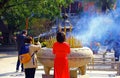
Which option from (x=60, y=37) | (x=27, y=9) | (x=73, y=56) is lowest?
(x=73, y=56)

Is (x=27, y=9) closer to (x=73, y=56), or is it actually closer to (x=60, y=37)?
(x=73, y=56)

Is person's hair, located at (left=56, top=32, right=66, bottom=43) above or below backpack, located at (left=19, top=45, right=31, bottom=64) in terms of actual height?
above

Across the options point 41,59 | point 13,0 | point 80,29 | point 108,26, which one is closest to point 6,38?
point 80,29

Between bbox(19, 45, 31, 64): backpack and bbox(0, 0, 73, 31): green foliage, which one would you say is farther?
bbox(0, 0, 73, 31): green foliage

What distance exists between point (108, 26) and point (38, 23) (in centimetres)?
1017

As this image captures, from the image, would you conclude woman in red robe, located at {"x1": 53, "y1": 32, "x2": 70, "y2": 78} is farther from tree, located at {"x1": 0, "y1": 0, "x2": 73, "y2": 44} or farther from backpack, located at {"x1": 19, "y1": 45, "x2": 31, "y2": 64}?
tree, located at {"x1": 0, "y1": 0, "x2": 73, "y2": 44}

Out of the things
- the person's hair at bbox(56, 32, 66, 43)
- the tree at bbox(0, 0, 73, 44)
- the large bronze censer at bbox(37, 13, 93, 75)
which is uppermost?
the tree at bbox(0, 0, 73, 44)

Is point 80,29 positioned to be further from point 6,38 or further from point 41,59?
point 41,59

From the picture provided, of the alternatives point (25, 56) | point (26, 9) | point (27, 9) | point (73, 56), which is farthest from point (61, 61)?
point (26, 9)

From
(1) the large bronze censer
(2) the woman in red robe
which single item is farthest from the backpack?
(2) the woman in red robe

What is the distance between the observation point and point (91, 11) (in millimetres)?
41312

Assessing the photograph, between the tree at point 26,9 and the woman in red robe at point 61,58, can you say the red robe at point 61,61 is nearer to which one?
the woman in red robe at point 61,58

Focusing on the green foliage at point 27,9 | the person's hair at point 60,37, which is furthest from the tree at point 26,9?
the person's hair at point 60,37

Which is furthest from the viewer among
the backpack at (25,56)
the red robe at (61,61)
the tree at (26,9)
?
the tree at (26,9)
